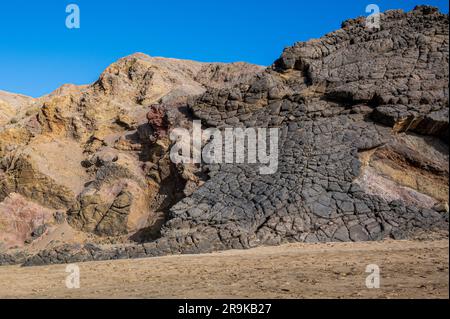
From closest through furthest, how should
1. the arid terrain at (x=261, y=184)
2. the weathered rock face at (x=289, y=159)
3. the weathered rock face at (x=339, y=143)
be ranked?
the arid terrain at (x=261, y=184) → the weathered rock face at (x=339, y=143) → the weathered rock face at (x=289, y=159)

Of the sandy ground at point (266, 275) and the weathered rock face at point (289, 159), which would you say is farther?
the weathered rock face at point (289, 159)

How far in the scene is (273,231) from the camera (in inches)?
427

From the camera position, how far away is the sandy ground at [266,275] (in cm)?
543

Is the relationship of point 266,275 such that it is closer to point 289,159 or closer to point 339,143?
point 289,159

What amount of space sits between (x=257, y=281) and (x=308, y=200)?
17.3ft

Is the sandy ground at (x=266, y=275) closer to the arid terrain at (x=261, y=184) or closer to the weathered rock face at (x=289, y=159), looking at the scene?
the arid terrain at (x=261, y=184)

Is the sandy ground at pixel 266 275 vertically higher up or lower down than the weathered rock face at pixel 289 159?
lower down

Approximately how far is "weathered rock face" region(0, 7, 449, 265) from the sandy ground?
1.17 m

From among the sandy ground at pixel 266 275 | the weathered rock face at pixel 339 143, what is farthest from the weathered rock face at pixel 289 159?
the sandy ground at pixel 266 275

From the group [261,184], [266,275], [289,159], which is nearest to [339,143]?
[289,159]

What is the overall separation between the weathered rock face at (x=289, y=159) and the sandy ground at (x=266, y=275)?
1.17 metres

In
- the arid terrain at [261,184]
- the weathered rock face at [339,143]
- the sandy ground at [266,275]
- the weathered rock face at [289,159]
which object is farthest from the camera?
the weathered rock face at [289,159]

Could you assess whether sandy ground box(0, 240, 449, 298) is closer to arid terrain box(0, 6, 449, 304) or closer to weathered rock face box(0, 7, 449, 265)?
arid terrain box(0, 6, 449, 304)

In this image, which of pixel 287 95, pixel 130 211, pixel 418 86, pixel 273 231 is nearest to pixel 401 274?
pixel 273 231
